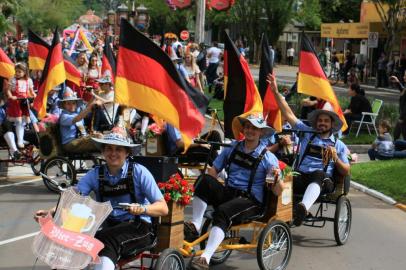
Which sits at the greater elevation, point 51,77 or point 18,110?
point 51,77

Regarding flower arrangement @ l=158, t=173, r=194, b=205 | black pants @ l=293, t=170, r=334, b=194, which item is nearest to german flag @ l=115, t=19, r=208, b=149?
flower arrangement @ l=158, t=173, r=194, b=205

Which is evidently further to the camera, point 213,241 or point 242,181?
point 242,181

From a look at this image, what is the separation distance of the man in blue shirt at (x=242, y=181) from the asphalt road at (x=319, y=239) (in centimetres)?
89

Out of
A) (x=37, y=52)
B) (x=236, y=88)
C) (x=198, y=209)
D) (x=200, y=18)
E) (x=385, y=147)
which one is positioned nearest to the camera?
(x=198, y=209)

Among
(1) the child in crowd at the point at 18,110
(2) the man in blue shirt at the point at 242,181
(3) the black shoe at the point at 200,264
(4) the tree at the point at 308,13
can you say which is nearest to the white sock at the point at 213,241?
(3) the black shoe at the point at 200,264

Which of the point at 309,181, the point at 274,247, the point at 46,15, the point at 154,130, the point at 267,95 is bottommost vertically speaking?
the point at 274,247

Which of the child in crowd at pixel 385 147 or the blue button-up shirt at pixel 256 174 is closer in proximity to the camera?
the blue button-up shirt at pixel 256 174

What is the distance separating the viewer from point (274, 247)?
7523mm

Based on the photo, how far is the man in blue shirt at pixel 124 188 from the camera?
6.04 meters

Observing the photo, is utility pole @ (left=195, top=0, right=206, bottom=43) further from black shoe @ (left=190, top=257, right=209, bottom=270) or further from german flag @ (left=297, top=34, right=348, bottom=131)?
black shoe @ (left=190, top=257, right=209, bottom=270)

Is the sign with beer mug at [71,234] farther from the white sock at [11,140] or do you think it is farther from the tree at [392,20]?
the tree at [392,20]

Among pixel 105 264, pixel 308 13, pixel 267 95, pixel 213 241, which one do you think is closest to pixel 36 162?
pixel 267 95

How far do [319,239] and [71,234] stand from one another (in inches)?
189

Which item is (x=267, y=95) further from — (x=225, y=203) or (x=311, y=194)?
(x=225, y=203)
